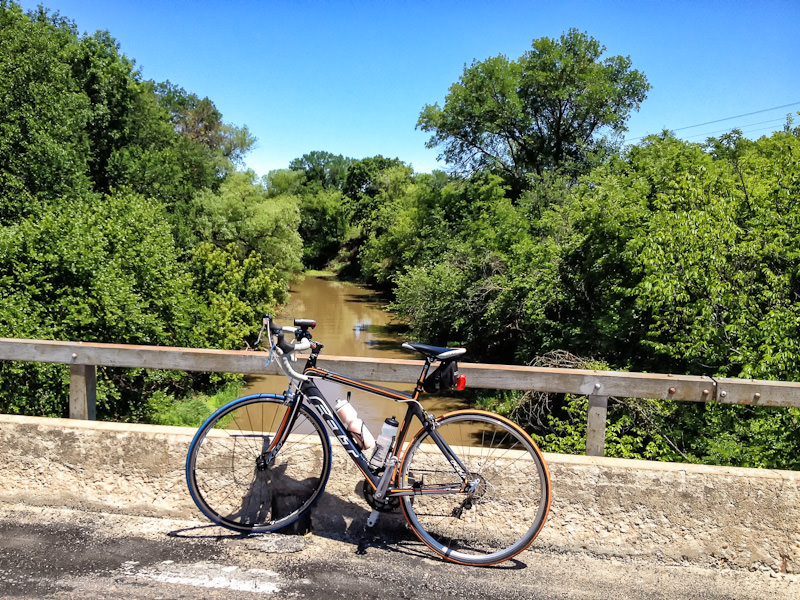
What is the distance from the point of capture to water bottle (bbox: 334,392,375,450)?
3.56 m

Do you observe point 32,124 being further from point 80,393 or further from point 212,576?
point 212,576

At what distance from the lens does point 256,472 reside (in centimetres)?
372

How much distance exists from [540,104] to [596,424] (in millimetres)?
30541

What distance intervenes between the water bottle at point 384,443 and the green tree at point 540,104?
2859cm

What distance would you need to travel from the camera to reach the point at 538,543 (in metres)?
3.56

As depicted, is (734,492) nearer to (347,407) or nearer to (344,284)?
(347,407)

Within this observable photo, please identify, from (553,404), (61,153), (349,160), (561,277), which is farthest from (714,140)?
(349,160)

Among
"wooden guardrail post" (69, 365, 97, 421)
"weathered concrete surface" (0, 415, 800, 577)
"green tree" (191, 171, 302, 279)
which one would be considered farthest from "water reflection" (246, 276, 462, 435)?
"weathered concrete surface" (0, 415, 800, 577)

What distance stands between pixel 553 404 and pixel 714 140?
10.6 metres

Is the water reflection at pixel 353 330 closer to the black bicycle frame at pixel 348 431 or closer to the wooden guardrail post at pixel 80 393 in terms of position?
the wooden guardrail post at pixel 80 393

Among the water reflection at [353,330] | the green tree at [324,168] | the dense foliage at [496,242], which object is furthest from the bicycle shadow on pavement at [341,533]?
the green tree at [324,168]

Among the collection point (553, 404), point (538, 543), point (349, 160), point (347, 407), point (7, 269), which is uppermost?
point (349, 160)

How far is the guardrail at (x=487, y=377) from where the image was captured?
3602mm

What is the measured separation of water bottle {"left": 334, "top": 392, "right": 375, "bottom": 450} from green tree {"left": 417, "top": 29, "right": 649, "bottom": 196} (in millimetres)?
28552
